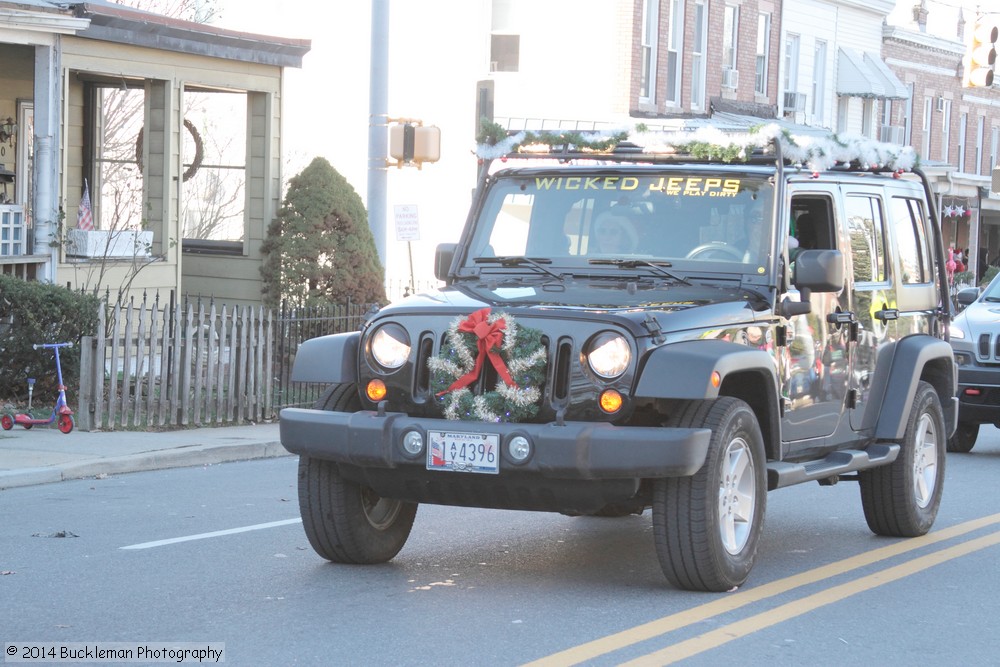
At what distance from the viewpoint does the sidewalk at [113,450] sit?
446 inches

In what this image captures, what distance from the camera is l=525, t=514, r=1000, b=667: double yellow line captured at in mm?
6070

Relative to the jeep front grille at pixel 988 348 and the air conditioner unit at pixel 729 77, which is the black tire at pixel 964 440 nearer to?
the jeep front grille at pixel 988 348

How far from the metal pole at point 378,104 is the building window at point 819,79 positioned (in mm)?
22733

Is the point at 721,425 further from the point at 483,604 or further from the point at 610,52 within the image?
the point at 610,52

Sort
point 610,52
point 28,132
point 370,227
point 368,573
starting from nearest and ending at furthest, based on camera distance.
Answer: point 368,573, point 370,227, point 28,132, point 610,52

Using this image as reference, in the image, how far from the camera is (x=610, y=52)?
30.0 metres

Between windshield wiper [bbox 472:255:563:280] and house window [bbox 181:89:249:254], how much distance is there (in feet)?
66.7

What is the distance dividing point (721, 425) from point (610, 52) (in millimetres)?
23884

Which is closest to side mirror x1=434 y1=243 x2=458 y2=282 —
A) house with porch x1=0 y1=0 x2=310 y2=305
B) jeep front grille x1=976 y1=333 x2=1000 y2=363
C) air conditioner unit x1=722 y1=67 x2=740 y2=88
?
jeep front grille x1=976 y1=333 x2=1000 y2=363

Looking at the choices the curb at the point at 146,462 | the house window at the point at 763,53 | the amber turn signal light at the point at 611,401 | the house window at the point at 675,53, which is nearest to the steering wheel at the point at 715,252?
the amber turn signal light at the point at 611,401

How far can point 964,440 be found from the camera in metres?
14.5

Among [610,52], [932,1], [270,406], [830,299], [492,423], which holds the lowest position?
[270,406]

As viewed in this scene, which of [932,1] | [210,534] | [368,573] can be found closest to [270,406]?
[210,534]

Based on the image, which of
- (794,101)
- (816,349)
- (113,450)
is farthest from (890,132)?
(816,349)
